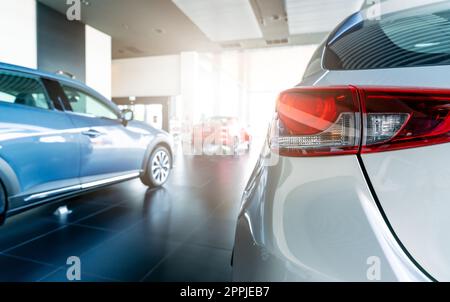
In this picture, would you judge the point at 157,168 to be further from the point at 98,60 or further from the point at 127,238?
the point at 98,60

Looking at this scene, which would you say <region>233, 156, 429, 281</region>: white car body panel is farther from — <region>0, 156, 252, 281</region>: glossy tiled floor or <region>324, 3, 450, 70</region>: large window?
<region>0, 156, 252, 281</region>: glossy tiled floor

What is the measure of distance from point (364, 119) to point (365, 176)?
12 cm

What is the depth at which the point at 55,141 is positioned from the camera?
199cm

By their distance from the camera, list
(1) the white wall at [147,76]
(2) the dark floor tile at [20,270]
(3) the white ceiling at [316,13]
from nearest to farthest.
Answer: (2) the dark floor tile at [20,270] → (3) the white ceiling at [316,13] → (1) the white wall at [147,76]

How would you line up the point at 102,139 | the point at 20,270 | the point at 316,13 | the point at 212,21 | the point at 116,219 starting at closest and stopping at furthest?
the point at 20,270 < the point at 116,219 < the point at 102,139 < the point at 316,13 < the point at 212,21

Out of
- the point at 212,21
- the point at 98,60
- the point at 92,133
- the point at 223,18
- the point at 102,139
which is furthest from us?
the point at 98,60

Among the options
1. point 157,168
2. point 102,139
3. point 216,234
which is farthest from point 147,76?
point 216,234

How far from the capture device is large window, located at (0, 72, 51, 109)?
1.87 meters

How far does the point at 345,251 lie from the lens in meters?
0.51

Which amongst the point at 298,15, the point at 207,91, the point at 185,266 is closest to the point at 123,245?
the point at 185,266

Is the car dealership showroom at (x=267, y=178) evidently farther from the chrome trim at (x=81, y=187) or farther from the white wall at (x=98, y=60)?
the white wall at (x=98, y=60)

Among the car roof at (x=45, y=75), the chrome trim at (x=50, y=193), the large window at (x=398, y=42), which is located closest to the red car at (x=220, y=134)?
the car roof at (x=45, y=75)

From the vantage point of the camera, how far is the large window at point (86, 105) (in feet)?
7.80
